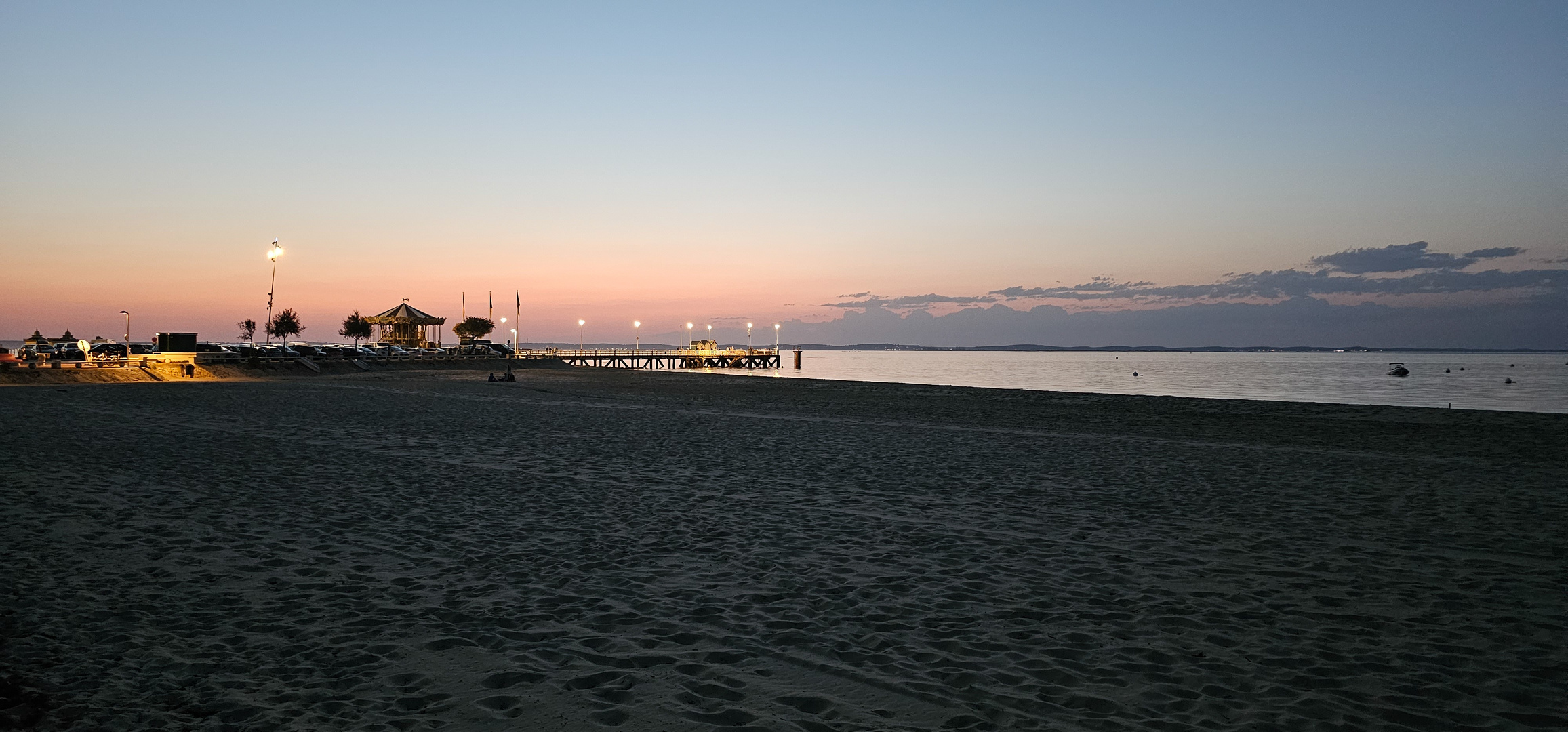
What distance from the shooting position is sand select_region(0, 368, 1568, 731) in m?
4.29

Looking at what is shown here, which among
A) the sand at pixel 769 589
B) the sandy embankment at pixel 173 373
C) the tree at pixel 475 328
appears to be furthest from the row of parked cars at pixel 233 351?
the tree at pixel 475 328

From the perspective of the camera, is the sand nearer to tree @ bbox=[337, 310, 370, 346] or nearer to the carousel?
the carousel

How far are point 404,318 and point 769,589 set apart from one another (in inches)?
3396

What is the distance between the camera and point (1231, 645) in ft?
17.0

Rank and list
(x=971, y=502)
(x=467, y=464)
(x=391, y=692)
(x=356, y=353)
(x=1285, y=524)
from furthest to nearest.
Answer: (x=356, y=353) < (x=467, y=464) < (x=971, y=502) < (x=1285, y=524) < (x=391, y=692)

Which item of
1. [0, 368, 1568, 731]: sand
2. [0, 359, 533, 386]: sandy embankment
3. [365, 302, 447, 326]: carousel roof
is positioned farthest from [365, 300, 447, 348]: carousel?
[0, 368, 1568, 731]: sand

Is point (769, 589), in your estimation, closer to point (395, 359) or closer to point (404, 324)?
point (395, 359)

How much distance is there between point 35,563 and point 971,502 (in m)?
8.73

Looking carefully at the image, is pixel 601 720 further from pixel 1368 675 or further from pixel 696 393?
pixel 696 393

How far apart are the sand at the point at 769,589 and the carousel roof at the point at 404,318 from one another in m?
73.9

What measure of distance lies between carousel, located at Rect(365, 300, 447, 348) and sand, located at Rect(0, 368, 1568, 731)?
74.2 m

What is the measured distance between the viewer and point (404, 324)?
8762 cm

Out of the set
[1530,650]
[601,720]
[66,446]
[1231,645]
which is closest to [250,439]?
[66,446]

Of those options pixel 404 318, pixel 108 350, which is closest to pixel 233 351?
pixel 108 350
